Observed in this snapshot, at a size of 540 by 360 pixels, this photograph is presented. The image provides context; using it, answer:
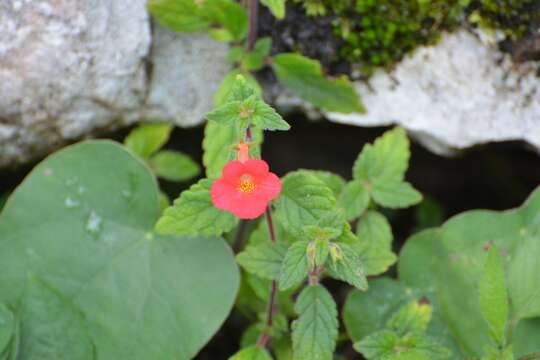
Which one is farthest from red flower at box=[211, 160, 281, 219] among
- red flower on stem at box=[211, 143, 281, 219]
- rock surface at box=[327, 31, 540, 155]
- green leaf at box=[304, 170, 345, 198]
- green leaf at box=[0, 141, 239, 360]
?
rock surface at box=[327, 31, 540, 155]

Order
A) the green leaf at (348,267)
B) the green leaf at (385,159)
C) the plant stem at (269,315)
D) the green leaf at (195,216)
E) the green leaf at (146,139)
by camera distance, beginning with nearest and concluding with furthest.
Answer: the green leaf at (348,267) → the green leaf at (195,216) → the plant stem at (269,315) → the green leaf at (385,159) → the green leaf at (146,139)

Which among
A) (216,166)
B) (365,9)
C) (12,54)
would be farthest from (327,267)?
(12,54)

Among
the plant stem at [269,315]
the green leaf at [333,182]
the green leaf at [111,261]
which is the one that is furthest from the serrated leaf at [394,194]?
the green leaf at [111,261]

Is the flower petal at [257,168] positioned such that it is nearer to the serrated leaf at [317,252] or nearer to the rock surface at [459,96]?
the serrated leaf at [317,252]

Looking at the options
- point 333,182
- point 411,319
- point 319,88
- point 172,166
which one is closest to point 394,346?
point 411,319

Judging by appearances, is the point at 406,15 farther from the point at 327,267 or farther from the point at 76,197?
the point at 76,197

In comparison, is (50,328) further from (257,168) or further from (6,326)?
(257,168)
